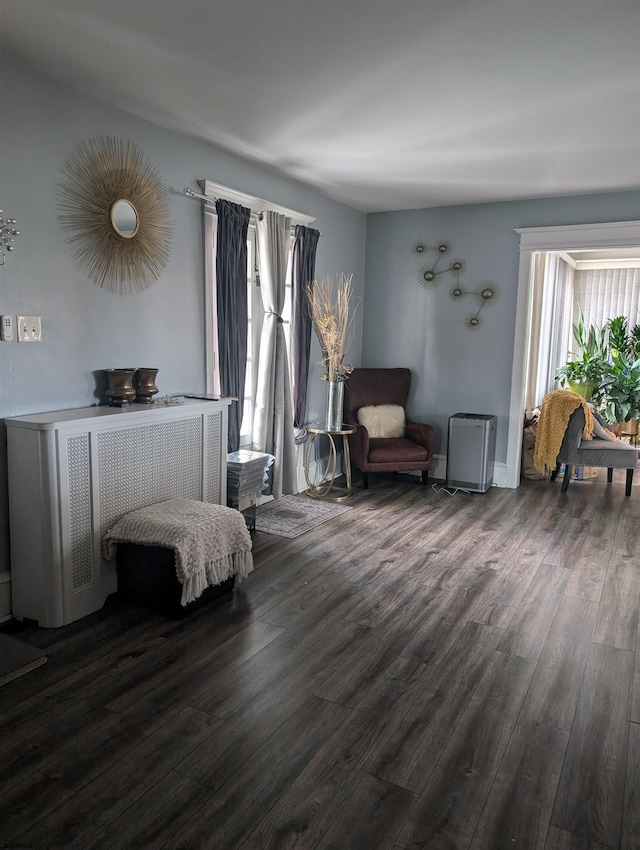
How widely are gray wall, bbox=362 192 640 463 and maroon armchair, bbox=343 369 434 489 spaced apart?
0.25 meters

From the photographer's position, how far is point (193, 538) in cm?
293

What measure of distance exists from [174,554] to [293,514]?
1.85 meters

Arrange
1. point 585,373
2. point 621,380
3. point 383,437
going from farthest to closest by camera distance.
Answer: point 585,373
point 621,380
point 383,437

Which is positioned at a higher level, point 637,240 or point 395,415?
point 637,240

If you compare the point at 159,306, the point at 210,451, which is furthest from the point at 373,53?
the point at 210,451

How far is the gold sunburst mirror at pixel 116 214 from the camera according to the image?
3.13 metres

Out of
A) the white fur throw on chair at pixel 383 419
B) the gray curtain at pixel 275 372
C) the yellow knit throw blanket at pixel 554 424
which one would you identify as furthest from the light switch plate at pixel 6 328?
the yellow knit throw blanket at pixel 554 424

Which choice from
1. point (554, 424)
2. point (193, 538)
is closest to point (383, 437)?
point (554, 424)

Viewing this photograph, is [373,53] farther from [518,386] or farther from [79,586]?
[518,386]

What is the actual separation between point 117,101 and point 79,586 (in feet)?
8.01

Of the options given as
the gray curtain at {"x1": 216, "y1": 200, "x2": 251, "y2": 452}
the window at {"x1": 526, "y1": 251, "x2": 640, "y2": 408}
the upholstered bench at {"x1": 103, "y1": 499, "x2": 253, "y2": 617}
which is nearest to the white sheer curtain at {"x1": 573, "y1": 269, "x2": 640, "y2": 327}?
the window at {"x1": 526, "y1": 251, "x2": 640, "y2": 408}

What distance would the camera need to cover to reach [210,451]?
3738 millimetres

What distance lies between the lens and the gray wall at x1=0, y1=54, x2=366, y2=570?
2854 millimetres

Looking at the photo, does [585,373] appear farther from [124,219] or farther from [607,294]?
[124,219]
